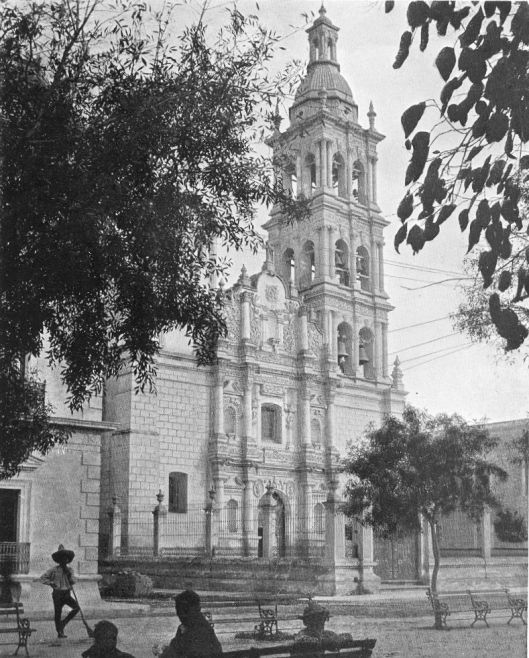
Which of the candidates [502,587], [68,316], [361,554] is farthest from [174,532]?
[68,316]

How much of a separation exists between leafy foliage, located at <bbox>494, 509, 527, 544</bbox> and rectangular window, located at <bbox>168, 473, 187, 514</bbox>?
312 cm

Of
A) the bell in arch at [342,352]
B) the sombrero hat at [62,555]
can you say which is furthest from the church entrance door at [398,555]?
the sombrero hat at [62,555]

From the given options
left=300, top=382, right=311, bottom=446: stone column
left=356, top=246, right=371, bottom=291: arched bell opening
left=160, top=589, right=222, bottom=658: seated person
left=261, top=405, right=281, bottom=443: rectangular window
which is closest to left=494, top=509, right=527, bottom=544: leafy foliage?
left=356, top=246, right=371, bottom=291: arched bell opening

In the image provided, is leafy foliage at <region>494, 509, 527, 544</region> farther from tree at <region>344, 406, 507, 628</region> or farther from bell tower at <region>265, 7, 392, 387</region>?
bell tower at <region>265, 7, 392, 387</region>

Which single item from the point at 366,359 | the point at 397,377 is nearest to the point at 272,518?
the point at 366,359

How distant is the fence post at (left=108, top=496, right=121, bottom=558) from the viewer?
25.9ft

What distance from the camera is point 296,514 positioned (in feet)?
37.6

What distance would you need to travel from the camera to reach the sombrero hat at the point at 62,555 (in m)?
6.01

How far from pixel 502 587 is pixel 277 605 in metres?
1.83

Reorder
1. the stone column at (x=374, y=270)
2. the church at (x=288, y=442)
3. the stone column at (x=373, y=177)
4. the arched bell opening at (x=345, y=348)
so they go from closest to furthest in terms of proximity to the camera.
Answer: the church at (x=288, y=442), the stone column at (x=373, y=177), the stone column at (x=374, y=270), the arched bell opening at (x=345, y=348)

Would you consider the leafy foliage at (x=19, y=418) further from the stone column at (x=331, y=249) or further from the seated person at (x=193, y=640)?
the stone column at (x=331, y=249)

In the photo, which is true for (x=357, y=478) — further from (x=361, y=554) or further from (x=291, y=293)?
(x=291, y=293)

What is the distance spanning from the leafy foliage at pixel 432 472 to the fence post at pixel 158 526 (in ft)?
6.82

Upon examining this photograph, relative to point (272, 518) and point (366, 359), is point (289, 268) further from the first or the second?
point (272, 518)
